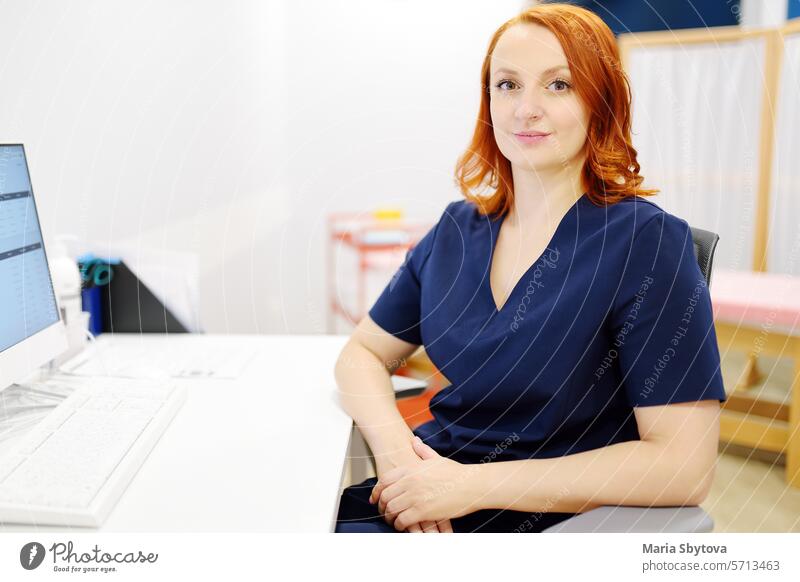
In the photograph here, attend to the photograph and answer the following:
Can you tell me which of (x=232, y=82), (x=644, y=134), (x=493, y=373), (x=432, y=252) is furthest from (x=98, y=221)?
(x=644, y=134)

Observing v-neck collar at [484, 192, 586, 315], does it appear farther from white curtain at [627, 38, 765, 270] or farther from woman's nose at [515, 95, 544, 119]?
white curtain at [627, 38, 765, 270]

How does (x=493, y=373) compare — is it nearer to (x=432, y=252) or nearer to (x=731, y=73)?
(x=432, y=252)

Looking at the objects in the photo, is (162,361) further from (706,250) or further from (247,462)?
(706,250)

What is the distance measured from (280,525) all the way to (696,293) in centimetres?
48

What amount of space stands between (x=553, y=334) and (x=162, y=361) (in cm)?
64

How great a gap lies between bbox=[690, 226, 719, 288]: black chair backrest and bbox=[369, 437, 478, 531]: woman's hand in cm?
37

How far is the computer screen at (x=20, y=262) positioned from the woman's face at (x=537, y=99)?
1.95 ft

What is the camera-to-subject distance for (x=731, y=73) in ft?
7.20

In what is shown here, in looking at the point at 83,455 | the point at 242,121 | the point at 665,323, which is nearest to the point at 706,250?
the point at 665,323

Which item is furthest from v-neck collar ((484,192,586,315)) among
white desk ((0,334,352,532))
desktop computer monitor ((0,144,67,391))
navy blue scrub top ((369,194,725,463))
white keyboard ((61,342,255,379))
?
desktop computer monitor ((0,144,67,391))

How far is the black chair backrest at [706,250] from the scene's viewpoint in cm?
86

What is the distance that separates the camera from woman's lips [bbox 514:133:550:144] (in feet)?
2.70

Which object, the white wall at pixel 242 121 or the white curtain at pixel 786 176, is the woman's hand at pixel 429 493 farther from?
the white curtain at pixel 786 176

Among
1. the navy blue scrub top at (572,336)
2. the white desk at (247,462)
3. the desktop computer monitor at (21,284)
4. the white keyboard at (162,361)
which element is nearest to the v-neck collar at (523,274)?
the navy blue scrub top at (572,336)
